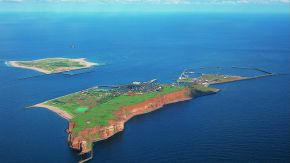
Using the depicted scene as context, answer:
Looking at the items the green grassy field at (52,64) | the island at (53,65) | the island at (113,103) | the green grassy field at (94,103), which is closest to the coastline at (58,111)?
the island at (113,103)

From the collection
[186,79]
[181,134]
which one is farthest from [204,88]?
[181,134]

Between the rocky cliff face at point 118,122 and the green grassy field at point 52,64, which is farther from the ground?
the green grassy field at point 52,64

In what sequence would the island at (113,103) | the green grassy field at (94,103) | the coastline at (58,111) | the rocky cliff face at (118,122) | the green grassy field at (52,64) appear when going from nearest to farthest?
the rocky cliff face at (118,122)
the island at (113,103)
the green grassy field at (94,103)
the coastline at (58,111)
the green grassy field at (52,64)

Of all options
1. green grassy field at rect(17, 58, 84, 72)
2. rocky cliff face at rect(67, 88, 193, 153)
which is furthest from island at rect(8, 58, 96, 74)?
rocky cliff face at rect(67, 88, 193, 153)

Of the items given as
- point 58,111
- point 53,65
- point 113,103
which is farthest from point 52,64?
point 113,103

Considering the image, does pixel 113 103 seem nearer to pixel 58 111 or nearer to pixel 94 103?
pixel 94 103

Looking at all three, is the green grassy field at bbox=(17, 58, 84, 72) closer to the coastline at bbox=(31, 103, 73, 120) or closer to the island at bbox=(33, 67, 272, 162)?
the island at bbox=(33, 67, 272, 162)

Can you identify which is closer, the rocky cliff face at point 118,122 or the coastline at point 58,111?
the rocky cliff face at point 118,122

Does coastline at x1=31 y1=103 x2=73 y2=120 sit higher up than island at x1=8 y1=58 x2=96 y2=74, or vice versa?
island at x1=8 y1=58 x2=96 y2=74

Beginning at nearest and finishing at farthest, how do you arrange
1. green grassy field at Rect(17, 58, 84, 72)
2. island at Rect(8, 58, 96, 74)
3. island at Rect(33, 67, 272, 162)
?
island at Rect(33, 67, 272, 162) → island at Rect(8, 58, 96, 74) → green grassy field at Rect(17, 58, 84, 72)

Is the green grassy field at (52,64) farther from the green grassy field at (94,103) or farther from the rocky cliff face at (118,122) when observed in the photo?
the rocky cliff face at (118,122)
